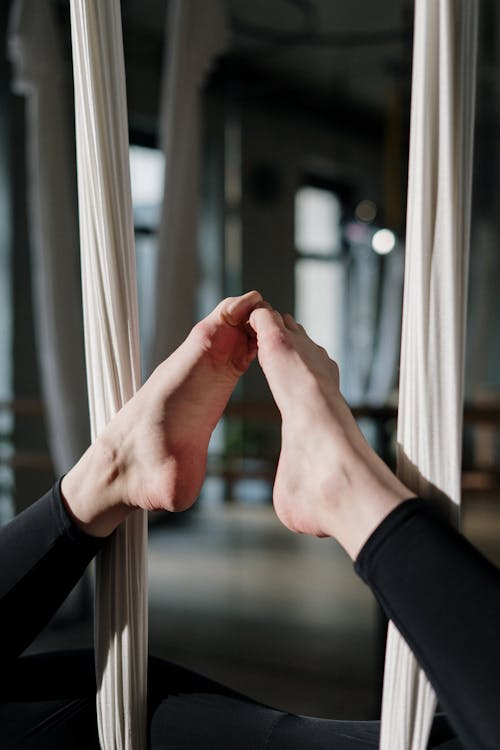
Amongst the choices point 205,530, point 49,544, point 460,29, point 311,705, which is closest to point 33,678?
point 49,544

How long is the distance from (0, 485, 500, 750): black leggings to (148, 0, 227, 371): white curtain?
4.02 ft

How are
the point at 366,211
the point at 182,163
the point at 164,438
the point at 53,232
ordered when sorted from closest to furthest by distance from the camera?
the point at 164,438 → the point at 182,163 → the point at 53,232 → the point at 366,211

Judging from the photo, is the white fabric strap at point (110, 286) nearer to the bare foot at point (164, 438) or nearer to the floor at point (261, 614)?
the bare foot at point (164, 438)

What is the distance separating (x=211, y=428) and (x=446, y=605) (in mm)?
386

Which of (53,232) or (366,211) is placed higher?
(366,211)

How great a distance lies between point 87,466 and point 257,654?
5.85ft

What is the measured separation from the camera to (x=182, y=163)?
6.64 feet

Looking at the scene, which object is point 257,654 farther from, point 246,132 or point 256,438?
point 246,132

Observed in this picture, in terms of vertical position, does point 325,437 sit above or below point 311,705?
above

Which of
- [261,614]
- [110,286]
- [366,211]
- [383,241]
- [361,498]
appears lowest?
[261,614]

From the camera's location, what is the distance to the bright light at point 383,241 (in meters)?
3.16

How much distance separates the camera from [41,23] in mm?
2174

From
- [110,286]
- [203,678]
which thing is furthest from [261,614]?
[110,286]

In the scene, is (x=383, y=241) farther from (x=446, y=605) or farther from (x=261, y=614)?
(x=446, y=605)
